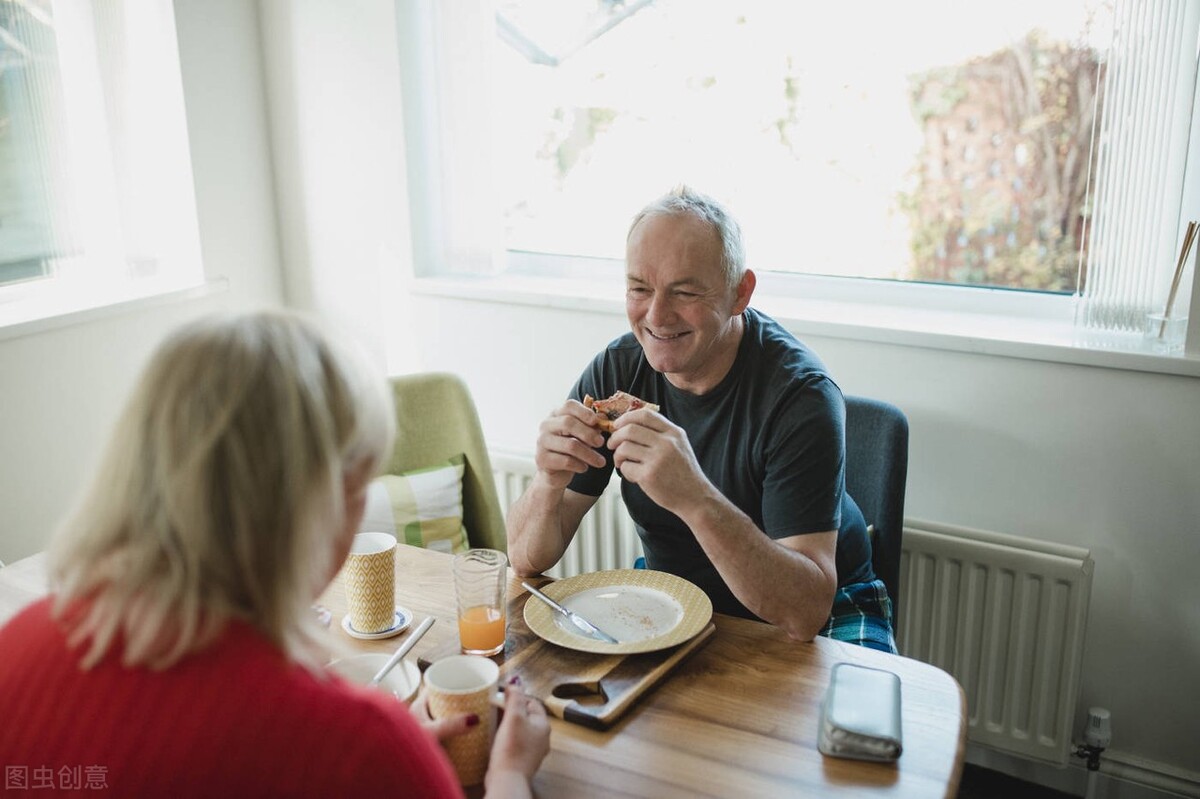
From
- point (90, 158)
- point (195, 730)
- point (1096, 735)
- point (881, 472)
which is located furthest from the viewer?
point (90, 158)

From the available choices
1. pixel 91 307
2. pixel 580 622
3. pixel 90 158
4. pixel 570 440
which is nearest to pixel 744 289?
pixel 570 440

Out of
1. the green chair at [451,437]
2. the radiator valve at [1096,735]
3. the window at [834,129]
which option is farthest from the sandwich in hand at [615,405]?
the radiator valve at [1096,735]

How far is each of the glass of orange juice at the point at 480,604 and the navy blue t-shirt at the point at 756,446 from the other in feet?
A: 1.51

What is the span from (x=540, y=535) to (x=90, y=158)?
1846 millimetres

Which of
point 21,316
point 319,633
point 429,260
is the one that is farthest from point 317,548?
point 429,260

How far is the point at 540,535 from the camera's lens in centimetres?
175

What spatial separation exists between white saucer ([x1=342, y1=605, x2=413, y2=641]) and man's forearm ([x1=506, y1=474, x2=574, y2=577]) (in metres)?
0.23

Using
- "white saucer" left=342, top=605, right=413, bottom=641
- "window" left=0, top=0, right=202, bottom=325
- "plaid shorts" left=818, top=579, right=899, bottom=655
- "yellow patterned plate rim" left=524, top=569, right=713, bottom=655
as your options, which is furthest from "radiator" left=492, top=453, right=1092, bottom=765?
"window" left=0, top=0, right=202, bottom=325

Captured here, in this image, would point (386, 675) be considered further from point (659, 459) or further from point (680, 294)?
point (680, 294)

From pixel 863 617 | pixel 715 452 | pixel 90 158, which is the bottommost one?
pixel 863 617

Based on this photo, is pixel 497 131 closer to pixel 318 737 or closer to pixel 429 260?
pixel 429 260

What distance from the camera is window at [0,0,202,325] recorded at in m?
2.59

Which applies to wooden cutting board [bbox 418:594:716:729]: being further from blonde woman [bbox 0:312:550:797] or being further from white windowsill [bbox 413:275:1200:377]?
white windowsill [bbox 413:275:1200:377]

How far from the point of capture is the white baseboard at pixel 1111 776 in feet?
7.41
